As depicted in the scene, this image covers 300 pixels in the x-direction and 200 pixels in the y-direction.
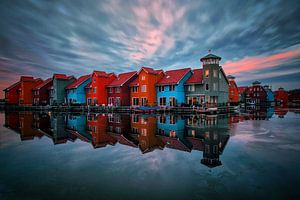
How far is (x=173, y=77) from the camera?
152ft

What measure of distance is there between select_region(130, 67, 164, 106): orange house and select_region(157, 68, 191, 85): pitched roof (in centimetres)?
193

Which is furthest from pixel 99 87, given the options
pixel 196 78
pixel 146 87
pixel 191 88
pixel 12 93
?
pixel 12 93

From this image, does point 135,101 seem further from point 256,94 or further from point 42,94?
point 256,94

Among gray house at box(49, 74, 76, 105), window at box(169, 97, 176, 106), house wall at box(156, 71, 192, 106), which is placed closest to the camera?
house wall at box(156, 71, 192, 106)

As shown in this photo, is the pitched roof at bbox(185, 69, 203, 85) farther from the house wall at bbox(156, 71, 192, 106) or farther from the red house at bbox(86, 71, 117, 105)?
the red house at bbox(86, 71, 117, 105)

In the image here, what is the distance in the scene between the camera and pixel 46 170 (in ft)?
26.1

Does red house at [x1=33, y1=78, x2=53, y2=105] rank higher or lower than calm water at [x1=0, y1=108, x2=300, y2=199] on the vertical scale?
higher

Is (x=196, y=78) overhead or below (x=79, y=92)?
overhead

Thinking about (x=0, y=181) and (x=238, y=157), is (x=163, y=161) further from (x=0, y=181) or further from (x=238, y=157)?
(x=0, y=181)

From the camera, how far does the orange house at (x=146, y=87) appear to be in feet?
152

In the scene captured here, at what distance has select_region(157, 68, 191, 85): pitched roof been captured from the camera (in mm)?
44438

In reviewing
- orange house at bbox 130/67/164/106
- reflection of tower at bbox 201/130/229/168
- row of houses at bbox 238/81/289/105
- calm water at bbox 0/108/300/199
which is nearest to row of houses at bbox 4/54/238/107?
orange house at bbox 130/67/164/106

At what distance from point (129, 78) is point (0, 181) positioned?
1791 inches

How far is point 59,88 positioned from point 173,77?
4087 centimetres
